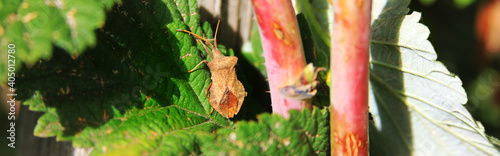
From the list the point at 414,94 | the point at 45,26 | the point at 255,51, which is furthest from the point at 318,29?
the point at 45,26

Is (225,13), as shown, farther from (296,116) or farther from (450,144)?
(450,144)

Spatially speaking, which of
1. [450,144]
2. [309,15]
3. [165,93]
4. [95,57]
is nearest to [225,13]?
[309,15]

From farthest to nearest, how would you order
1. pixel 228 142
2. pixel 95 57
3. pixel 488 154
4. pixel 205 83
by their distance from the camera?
pixel 205 83
pixel 488 154
pixel 95 57
pixel 228 142

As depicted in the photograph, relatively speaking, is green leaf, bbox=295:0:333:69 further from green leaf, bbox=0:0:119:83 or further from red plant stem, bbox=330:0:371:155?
green leaf, bbox=0:0:119:83

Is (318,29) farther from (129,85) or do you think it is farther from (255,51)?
(129,85)

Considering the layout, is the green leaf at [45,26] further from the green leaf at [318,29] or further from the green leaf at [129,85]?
the green leaf at [318,29]

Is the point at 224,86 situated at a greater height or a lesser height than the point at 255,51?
lesser

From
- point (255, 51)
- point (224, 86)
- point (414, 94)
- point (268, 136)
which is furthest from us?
point (255, 51)
